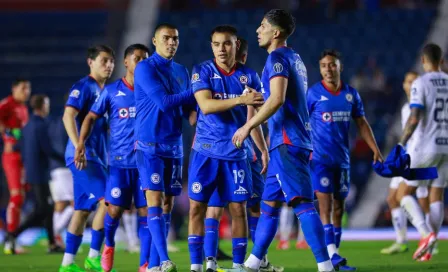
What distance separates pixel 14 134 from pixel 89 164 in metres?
4.83

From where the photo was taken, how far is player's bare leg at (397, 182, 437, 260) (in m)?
9.26

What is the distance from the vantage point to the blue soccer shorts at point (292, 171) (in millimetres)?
6680

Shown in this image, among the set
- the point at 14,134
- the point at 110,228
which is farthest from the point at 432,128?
the point at 14,134

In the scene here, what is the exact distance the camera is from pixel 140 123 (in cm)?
757

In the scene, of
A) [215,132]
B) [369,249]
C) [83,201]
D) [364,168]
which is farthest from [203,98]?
[364,168]

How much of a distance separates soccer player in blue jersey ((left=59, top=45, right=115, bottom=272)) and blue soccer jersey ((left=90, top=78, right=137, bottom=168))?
0.28 m

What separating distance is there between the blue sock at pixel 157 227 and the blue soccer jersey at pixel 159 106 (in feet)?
1.69

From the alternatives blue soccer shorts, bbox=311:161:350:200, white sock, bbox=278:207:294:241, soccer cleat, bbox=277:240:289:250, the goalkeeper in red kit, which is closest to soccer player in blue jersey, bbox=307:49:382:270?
blue soccer shorts, bbox=311:161:350:200

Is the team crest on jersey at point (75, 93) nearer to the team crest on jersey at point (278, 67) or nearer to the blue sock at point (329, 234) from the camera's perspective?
the team crest on jersey at point (278, 67)

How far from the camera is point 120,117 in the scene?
Answer: 8.34 meters

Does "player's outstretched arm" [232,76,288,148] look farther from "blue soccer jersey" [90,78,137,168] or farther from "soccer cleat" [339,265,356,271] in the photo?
"soccer cleat" [339,265,356,271]

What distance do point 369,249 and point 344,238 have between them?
3411 mm

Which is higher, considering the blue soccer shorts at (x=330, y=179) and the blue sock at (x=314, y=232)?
the blue soccer shorts at (x=330, y=179)

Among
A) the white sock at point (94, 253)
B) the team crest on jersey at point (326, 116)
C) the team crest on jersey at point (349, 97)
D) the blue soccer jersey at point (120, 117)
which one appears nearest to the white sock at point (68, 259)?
the white sock at point (94, 253)
